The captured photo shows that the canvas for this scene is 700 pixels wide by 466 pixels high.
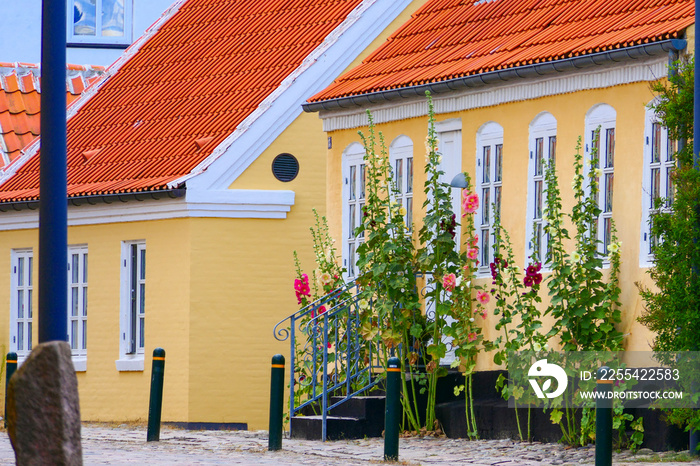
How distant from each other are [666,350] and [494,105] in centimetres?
424

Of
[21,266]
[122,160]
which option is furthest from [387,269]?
[21,266]

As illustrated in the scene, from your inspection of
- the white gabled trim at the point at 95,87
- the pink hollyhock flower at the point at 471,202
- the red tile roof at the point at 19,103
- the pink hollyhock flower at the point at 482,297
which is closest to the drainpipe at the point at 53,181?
the pink hollyhock flower at the point at 482,297

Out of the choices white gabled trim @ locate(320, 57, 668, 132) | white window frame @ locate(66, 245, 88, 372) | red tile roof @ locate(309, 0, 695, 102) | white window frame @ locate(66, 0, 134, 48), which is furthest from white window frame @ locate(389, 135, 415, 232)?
white window frame @ locate(66, 0, 134, 48)

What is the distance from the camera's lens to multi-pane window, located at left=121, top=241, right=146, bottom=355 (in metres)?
21.2

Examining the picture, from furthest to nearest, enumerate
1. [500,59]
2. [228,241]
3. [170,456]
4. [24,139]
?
[24,139] → [228,241] → [500,59] → [170,456]

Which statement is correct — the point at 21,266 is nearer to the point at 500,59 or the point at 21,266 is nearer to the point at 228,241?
the point at 228,241

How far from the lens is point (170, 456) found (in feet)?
42.6

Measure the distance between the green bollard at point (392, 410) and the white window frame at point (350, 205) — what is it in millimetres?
5349

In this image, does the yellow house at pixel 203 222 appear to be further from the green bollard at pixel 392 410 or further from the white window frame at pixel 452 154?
the green bollard at pixel 392 410

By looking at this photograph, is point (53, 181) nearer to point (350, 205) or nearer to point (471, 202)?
point (471, 202)

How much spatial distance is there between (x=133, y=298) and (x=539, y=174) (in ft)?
27.4

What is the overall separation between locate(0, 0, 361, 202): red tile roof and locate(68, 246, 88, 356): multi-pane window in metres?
1.09

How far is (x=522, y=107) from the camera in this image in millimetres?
15117

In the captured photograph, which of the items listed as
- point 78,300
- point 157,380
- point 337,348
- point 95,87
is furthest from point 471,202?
point 95,87
